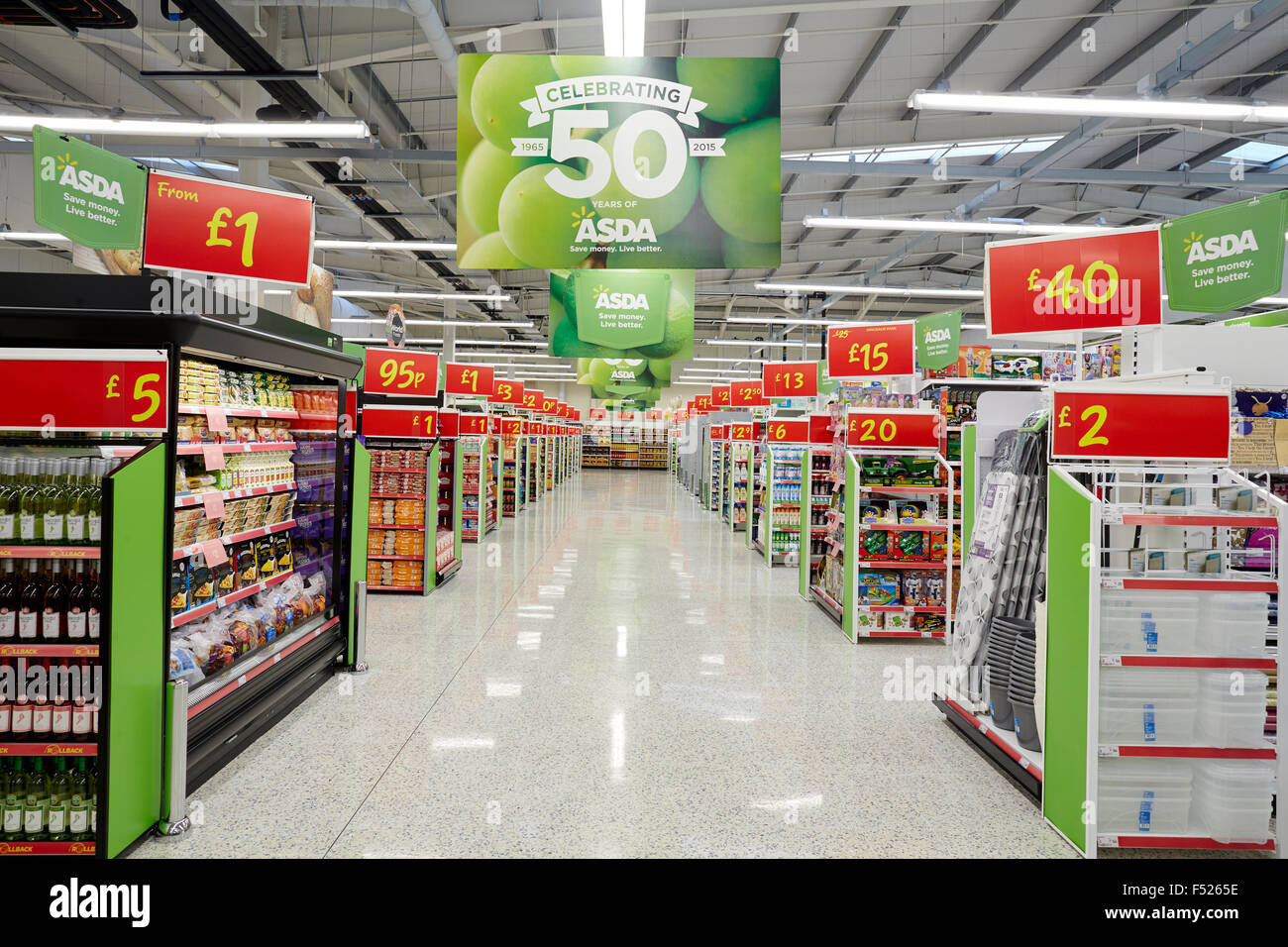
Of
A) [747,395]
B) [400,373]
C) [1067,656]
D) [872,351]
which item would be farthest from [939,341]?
[747,395]

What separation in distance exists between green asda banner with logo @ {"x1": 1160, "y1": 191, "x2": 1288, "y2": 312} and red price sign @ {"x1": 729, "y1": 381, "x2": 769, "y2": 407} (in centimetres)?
1240

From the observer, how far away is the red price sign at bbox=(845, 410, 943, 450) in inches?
269

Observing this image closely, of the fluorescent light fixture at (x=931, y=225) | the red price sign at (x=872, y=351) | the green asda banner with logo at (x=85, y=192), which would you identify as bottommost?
the red price sign at (x=872, y=351)

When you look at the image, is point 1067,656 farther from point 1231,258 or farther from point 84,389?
point 84,389

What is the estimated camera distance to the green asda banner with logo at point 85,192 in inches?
228

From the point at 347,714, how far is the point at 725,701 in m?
2.32

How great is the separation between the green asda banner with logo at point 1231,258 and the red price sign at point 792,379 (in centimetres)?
819

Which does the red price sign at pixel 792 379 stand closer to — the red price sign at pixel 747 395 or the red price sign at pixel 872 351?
the red price sign at pixel 747 395

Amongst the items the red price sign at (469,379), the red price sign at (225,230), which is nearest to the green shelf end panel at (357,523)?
the red price sign at (225,230)

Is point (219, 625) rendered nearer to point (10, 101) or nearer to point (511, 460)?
point (10, 101)

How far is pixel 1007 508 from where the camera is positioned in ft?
13.8

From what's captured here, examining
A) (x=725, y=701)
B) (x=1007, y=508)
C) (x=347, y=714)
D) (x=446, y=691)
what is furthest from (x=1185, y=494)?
(x=347, y=714)

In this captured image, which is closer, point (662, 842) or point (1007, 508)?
point (662, 842)

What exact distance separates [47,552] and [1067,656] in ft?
13.1
